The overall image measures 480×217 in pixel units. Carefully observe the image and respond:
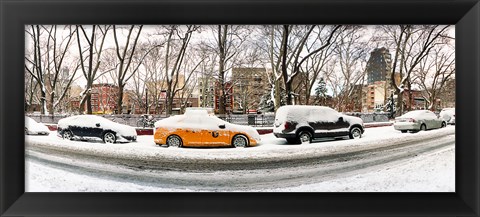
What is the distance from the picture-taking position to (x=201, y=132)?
3062 millimetres

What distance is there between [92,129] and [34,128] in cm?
49

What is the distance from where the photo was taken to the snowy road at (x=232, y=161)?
2.96m

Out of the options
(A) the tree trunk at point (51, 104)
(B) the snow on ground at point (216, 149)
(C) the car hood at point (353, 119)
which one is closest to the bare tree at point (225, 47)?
(B) the snow on ground at point (216, 149)

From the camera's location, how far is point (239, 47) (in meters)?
3.05

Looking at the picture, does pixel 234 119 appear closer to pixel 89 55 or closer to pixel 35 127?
pixel 89 55

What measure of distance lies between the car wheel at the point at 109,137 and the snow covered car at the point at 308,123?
5.13 ft

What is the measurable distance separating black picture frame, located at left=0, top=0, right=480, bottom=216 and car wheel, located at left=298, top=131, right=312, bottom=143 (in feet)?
1.73

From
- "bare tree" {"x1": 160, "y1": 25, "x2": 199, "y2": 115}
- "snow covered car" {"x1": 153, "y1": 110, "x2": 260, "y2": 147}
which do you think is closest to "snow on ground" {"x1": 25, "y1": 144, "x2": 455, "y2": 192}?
"snow covered car" {"x1": 153, "y1": 110, "x2": 260, "y2": 147}

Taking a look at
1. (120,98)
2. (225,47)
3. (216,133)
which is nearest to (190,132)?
(216,133)

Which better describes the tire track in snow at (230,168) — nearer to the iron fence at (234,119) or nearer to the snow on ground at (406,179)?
the snow on ground at (406,179)
